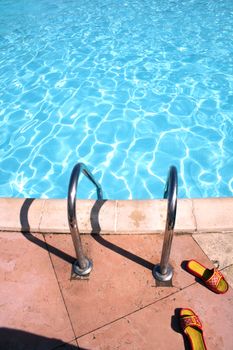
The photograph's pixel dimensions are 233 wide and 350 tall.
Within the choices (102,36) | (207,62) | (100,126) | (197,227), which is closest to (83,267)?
(197,227)

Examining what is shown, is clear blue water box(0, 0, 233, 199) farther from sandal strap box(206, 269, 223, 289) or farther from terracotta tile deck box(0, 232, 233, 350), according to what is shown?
sandal strap box(206, 269, 223, 289)

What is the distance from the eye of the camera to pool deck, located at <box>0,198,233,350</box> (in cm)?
272

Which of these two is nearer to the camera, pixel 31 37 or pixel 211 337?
pixel 211 337

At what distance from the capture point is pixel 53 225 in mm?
3500

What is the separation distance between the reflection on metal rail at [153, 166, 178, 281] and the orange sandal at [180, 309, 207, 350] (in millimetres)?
459

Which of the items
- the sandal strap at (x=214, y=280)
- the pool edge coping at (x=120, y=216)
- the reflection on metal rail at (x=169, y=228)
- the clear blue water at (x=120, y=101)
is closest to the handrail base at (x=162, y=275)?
the reflection on metal rail at (x=169, y=228)

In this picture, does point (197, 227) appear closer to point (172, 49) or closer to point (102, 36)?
point (172, 49)

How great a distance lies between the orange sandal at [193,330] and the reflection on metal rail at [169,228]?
0.46 metres

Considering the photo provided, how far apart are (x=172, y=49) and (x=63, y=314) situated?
9.00 meters

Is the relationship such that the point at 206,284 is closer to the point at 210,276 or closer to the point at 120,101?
the point at 210,276

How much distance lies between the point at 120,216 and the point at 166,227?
1152 millimetres

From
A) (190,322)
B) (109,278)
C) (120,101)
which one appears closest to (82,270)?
(109,278)

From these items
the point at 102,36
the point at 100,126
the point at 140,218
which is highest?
the point at 102,36

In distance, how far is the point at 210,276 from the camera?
2971 millimetres
